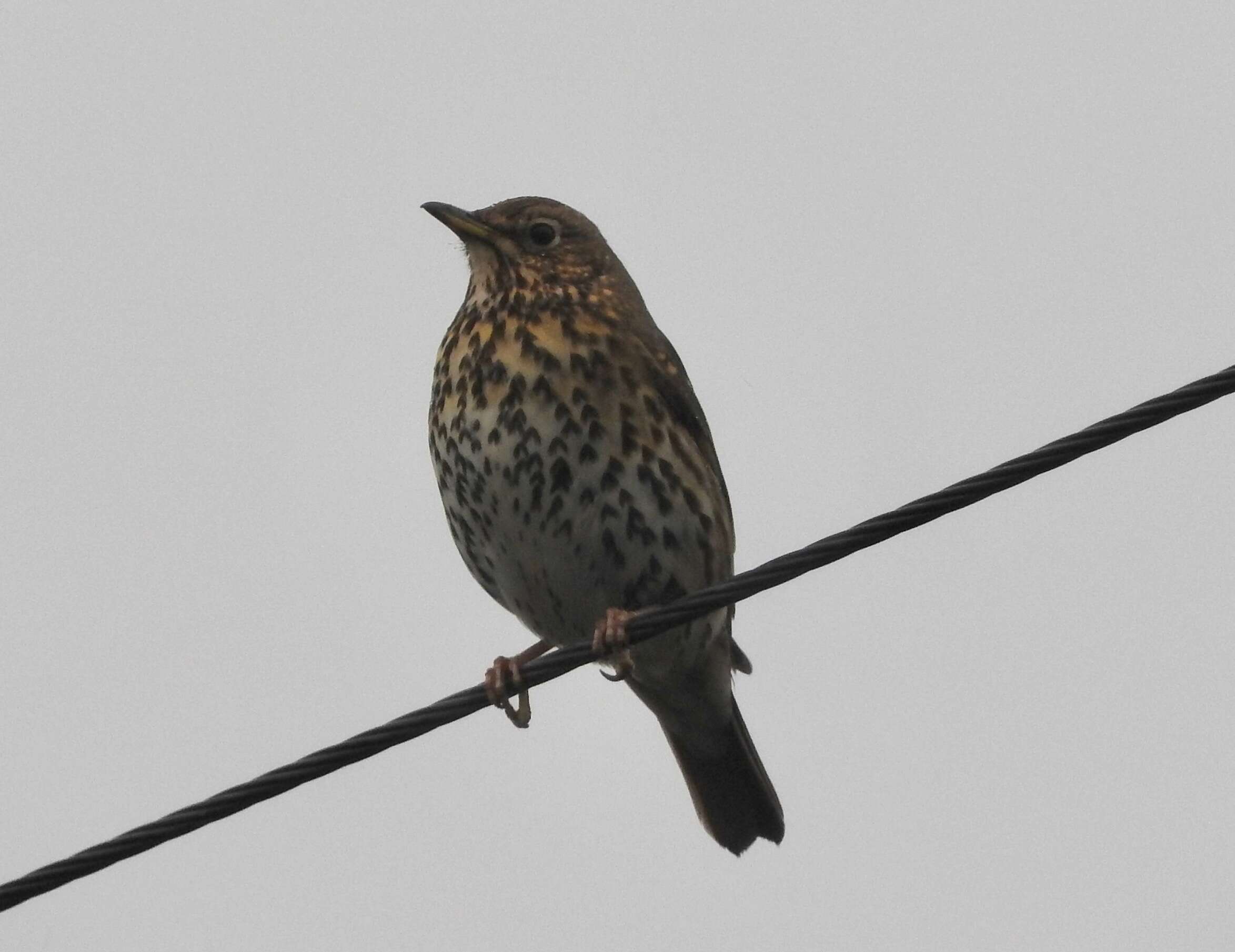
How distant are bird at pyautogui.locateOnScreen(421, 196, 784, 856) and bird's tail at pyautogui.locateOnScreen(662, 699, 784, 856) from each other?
1.29ft

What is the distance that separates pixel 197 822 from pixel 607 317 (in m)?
3.37

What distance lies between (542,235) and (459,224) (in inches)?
14.3

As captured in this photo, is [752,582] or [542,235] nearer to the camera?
[752,582]

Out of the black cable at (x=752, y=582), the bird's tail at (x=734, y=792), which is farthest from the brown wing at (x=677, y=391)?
the black cable at (x=752, y=582)

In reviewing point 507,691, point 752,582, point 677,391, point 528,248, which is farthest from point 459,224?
point 752,582

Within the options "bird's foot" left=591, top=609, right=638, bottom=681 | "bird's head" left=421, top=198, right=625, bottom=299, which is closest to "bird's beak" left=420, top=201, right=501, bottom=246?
"bird's head" left=421, top=198, right=625, bottom=299

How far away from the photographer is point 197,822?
550cm

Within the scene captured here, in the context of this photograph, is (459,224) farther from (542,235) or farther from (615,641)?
(615,641)

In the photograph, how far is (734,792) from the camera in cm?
920

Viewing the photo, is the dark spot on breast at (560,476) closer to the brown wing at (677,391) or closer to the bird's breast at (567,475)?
the bird's breast at (567,475)

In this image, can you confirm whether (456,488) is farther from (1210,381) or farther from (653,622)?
(1210,381)

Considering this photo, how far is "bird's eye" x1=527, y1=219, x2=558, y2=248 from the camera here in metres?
8.62

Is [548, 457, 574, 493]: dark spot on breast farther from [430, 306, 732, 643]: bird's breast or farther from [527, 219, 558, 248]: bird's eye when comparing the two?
[527, 219, 558, 248]: bird's eye

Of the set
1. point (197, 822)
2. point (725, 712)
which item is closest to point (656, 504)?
point (725, 712)
